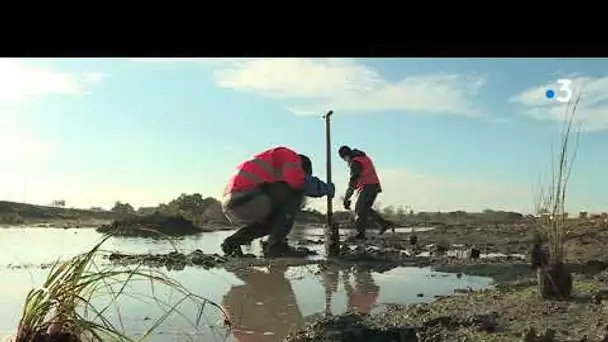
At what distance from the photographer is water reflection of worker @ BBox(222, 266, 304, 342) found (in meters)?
3.86

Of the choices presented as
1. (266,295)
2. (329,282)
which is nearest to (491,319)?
(266,295)

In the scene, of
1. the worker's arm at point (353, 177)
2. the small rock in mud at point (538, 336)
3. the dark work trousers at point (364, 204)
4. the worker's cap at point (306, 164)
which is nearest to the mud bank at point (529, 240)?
the dark work trousers at point (364, 204)

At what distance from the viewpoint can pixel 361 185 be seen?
36.4 ft

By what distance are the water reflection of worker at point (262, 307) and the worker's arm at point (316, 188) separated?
78.9 inches

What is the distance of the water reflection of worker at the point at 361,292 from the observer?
4.55 metres

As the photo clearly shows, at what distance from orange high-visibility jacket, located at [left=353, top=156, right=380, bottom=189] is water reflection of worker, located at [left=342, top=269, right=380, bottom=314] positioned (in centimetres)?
469

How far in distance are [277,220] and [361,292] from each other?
287 cm

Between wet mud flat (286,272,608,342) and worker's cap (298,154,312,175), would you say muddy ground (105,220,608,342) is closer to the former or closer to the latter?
wet mud flat (286,272,608,342)

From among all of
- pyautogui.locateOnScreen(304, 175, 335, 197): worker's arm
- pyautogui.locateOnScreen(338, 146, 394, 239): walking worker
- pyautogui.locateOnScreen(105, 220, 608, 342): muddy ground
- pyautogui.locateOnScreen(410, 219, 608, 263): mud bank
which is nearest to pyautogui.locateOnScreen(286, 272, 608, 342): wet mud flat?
pyautogui.locateOnScreen(105, 220, 608, 342): muddy ground

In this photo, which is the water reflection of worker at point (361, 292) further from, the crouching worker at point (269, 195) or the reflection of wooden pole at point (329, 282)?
the crouching worker at point (269, 195)
